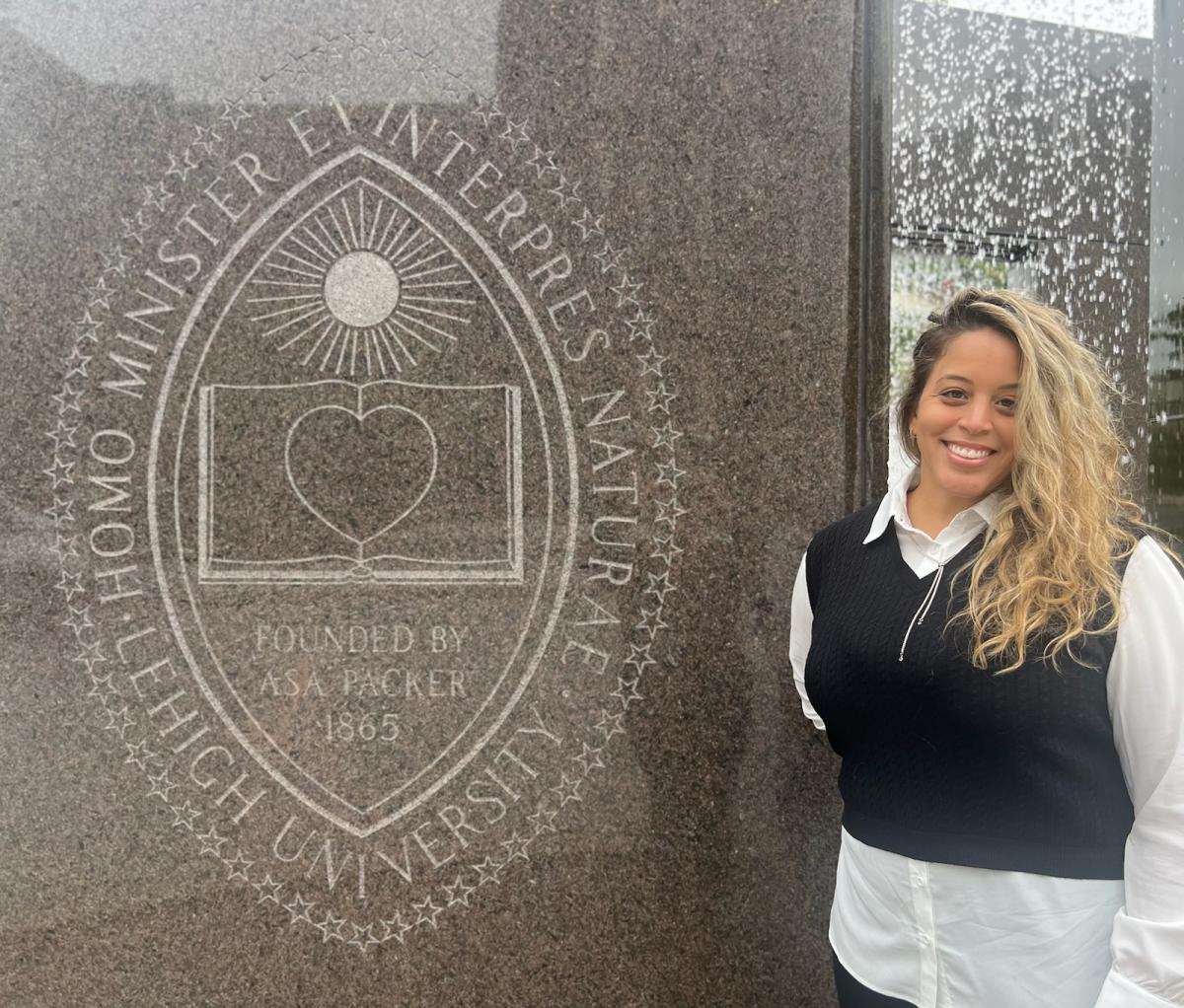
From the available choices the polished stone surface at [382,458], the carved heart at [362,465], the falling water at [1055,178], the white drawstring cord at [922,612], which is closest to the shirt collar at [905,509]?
the white drawstring cord at [922,612]

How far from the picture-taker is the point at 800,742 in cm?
231

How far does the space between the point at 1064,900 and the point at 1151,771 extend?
0.86 feet

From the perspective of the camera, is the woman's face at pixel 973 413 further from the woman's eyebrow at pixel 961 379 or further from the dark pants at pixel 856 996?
the dark pants at pixel 856 996

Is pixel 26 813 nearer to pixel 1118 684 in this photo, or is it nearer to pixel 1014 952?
pixel 1014 952

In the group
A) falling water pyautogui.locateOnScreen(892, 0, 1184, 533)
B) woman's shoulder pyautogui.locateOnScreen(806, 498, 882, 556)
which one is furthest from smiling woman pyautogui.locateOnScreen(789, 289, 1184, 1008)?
falling water pyautogui.locateOnScreen(892, 0, 1184, 533)

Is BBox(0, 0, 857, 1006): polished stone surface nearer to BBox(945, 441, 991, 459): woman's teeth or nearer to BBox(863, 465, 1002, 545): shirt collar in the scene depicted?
BBox(863, 465, 1002, 545): shirt collar

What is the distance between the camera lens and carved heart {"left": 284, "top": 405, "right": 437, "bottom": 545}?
224 cm

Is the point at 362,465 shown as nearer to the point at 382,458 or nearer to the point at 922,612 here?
the point at 382,458

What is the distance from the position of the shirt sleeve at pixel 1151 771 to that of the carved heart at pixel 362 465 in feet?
4.93

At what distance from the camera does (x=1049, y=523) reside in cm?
145

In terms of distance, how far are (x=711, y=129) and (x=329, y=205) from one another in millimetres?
945

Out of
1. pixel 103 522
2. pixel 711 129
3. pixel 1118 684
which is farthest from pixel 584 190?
pixel 1118 684

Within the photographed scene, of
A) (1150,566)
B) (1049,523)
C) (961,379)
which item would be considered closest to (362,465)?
(961,379)

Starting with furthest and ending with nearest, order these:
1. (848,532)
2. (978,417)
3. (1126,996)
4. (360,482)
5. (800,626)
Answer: (360,482) → (800,626) → (848,532) → (978,417) → (1126,996)
